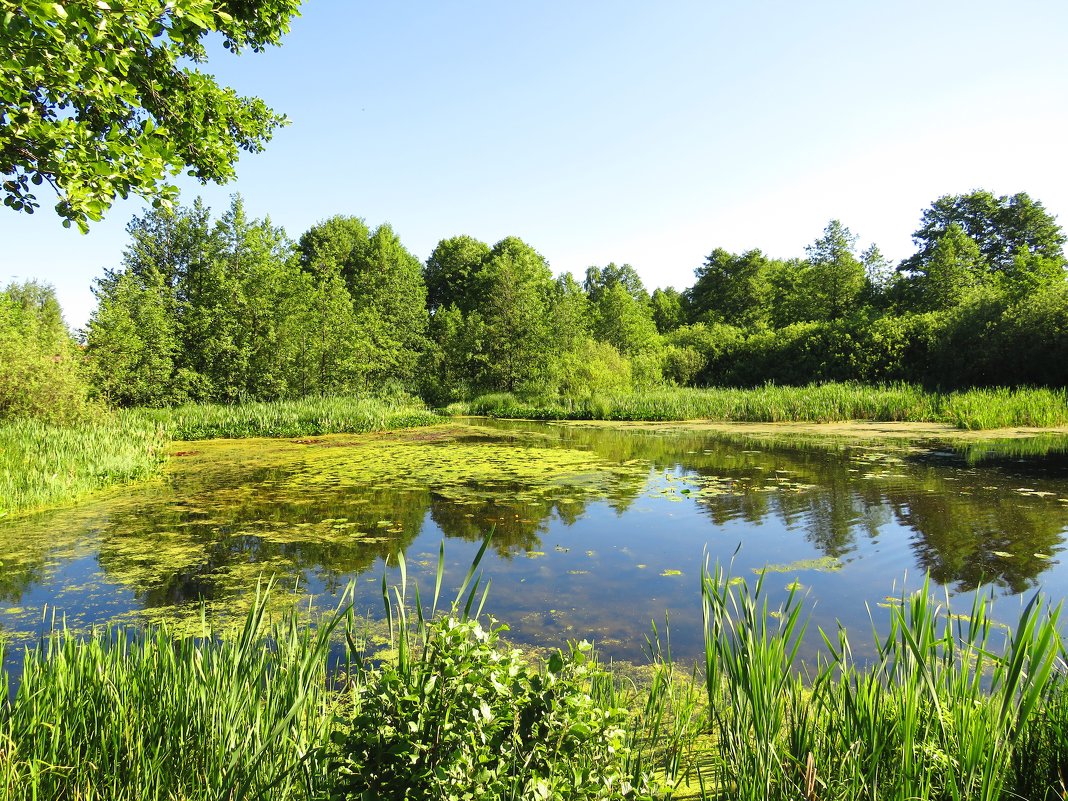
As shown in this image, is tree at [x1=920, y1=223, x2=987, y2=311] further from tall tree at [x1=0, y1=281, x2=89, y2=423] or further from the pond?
tall tree at [x1=0, y1=281, x2=89, y2=423]

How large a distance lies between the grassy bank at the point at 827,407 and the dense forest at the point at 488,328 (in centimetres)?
192

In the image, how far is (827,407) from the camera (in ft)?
63.1

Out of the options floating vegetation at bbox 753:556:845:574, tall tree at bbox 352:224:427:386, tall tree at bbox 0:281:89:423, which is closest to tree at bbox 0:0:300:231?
floating vegetation at bbox 753:556:845:574

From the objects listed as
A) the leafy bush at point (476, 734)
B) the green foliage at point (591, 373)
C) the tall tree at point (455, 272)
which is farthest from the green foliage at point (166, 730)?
the tall tree at point (455, 272)

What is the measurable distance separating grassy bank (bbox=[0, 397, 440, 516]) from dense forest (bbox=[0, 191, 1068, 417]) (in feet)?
7.01

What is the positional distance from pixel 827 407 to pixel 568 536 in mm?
15271

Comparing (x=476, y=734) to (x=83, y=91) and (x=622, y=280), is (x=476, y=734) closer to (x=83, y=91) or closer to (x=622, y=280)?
(x=83, y=91)

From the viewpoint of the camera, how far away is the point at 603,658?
385cm

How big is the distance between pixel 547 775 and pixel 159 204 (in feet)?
16.3

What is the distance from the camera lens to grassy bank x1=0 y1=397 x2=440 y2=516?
853cm

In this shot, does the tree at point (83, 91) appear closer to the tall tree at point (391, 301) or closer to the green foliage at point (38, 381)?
the green foliage at point (38, 381)

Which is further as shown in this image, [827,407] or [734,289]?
[734,289]

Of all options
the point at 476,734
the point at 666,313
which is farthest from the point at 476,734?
the point at 666,313

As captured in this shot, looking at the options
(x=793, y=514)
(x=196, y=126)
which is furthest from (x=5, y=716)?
(x=793, y=514)
